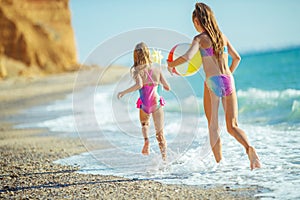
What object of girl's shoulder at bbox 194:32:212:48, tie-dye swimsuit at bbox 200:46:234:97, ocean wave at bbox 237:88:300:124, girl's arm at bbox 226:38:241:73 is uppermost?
girl's shoulder at bbox 194:32:212:48

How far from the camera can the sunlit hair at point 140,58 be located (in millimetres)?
6438

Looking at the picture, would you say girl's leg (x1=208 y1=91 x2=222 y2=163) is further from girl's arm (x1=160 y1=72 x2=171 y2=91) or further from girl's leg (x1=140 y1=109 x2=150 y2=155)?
girl's leg (x1=140 y1=109 x2=150 y2=155)

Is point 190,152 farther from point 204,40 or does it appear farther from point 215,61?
point 204,40

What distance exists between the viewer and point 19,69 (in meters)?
54.8

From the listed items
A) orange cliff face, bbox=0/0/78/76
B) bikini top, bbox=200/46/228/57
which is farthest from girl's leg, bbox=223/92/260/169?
orange cliff face, bbox=0/0/78/76

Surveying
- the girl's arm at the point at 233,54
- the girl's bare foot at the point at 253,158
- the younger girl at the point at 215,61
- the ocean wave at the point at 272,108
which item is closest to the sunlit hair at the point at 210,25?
the younger girl at the point at 215,61

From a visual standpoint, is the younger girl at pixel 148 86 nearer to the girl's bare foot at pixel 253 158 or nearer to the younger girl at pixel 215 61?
the younger girl at pixel 215 61

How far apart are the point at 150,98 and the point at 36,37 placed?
186 feet

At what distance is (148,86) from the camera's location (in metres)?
6.49

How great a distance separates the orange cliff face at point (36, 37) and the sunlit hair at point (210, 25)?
47.8 meters

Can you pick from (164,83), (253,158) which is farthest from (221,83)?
(164,83)

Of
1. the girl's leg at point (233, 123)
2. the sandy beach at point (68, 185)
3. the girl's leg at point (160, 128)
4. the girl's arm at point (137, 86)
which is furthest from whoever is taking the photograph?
the girl's leg at point (160, 128)

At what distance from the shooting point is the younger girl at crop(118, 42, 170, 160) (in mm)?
6441

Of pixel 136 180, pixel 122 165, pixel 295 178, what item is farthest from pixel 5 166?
pixel 295 178
